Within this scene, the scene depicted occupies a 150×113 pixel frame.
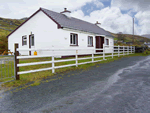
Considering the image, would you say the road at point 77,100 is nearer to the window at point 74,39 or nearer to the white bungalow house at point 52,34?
the white bungalow house at point 52,34

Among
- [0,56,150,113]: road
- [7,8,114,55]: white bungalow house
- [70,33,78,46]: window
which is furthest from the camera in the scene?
[70,33,78,46]: window

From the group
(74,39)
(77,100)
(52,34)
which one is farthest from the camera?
(74,39)

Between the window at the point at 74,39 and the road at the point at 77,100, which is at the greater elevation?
the window at the point at 74,39

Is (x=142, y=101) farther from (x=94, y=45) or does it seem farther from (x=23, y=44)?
(x=23, y=44)

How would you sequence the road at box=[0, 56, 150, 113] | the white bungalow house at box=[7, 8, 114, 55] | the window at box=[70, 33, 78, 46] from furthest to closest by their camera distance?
1. the window at box=[70, 33, 78, 46]
2. the white bungalow house at box=[7, 8, 114, 55]
3. the road at box=[0, 56, 150, 113]

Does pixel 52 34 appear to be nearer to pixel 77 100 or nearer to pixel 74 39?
pixel 74 39

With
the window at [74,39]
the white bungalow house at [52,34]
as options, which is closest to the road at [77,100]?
the white bungalow house at [52,34]

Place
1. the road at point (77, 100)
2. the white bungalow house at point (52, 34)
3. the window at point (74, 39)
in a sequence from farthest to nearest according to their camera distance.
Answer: the window at point (74, 39), the white bungalow house at point (52, 34), the road at point (77, 100)

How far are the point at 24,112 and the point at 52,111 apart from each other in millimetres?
599

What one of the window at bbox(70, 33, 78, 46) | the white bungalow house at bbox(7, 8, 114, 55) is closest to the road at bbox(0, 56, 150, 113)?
the white bungalow house at bbox(7, 8, 114, 55)

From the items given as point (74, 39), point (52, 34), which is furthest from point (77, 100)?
point (74, 39)

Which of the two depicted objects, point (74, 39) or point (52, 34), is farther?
point (74, 39)

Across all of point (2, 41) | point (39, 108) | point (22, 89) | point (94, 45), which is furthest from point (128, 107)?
point (2, 41)

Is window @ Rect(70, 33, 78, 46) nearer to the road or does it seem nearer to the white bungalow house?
the white bungalow house
